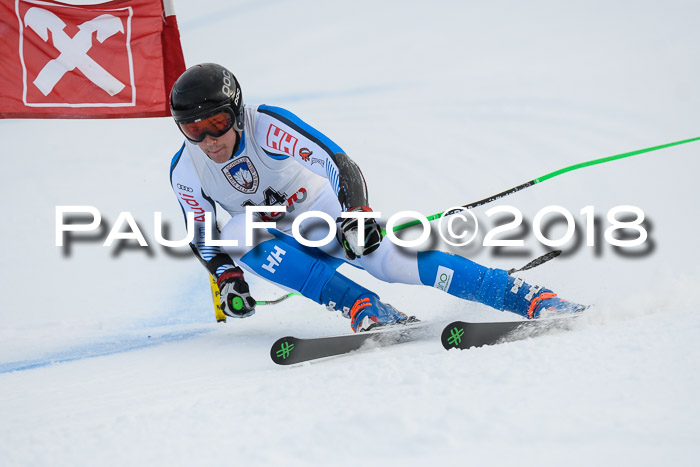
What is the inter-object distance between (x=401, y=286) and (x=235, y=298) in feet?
4.72

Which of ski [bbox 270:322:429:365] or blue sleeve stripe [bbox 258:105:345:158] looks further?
blue sleeve stripe [bbox 258:105:345:158]

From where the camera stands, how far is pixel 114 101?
189 inches

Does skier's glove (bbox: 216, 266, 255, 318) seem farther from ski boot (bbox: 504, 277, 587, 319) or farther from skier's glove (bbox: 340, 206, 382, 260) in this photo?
ski boot (bbox: 504, 277, 587, 319)

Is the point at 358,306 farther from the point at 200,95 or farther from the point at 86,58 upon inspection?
the point at 86,58

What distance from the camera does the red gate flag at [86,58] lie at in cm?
464

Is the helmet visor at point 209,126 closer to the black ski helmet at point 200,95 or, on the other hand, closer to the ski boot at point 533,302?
the black ski helmet at point 200,95

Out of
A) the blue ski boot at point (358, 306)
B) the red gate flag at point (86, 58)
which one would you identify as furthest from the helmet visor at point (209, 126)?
the red gate flag at point (86, 58)

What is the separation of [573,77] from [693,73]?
52.6 inches

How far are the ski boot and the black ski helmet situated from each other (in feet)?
4.53

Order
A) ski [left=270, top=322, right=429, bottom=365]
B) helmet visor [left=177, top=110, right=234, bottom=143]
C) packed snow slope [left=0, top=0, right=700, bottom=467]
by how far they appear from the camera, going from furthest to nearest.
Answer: helmet visor [left=177, top=110, right=234, bottom=143]
ski [left=270, top=322, right=429, bottom=365]
packed snow slope [left=0, top=0, right=700, bottom=467]

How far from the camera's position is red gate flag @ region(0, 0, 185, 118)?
4.64m

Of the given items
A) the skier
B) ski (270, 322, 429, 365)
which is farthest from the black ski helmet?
ski (270, 322, 429, 365)

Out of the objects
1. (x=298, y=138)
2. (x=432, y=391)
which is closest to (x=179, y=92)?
(x=298, y=138)

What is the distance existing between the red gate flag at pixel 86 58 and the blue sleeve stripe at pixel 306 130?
6.78 feet
